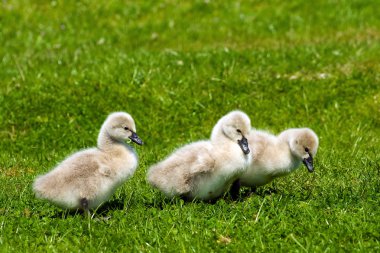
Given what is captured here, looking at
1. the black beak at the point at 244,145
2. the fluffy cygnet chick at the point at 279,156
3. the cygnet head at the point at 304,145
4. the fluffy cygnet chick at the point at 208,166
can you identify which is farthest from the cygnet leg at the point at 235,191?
the cygnet head at the point at 304,145

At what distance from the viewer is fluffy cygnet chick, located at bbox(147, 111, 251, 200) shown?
7293 mm

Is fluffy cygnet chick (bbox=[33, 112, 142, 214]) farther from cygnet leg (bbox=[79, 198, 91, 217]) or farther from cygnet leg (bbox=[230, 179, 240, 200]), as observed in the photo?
cygnet leg (bbox=[230, 179, 240, 200])

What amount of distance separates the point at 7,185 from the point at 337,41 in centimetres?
872

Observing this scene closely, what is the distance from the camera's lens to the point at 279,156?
778cm

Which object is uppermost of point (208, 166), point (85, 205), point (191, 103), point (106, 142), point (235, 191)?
point (106, 142)

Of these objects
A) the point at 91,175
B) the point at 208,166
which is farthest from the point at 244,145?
the point at 91,175

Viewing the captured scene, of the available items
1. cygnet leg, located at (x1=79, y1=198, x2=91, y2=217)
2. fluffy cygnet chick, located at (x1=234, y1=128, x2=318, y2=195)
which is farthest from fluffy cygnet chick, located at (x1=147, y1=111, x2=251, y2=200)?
cygnet leg, located at (x1=79, y1=198, x2=91, y2=217)

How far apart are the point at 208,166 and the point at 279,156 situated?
Result: 92 centimetres

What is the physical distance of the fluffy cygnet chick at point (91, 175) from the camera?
274 inches

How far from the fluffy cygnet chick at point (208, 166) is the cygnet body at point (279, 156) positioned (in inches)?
12.7

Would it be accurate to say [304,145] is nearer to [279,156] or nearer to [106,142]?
[279,156]

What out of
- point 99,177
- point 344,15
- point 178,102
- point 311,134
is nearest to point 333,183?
point 311,134

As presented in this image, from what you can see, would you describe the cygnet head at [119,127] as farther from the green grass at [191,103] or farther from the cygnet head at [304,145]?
the cygnet head at [304,145]

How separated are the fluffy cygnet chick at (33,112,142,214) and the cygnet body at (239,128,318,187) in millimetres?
1275
